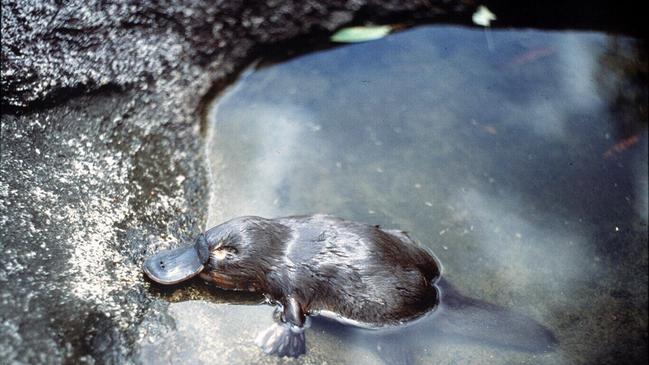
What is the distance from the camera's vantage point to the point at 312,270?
264 centimetres

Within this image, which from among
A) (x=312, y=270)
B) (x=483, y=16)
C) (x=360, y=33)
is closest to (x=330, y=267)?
(x=312, y=270)

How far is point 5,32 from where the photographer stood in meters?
2.84

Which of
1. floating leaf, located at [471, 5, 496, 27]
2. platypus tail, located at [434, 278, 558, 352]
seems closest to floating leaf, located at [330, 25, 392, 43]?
floating leaf, located at [471, 5, 496, 27]

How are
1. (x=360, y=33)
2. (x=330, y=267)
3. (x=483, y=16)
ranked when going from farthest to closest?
(x=483, y=16)
(x=360, y=33)
(x=330, y=267)

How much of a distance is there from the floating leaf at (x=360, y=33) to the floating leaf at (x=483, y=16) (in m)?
0.62

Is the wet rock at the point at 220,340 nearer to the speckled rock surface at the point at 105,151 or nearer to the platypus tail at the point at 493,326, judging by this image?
the speckled rock surface at the point at 105,151

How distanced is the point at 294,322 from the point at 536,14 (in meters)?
2.86

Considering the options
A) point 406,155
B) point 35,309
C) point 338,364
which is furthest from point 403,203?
point 35,309

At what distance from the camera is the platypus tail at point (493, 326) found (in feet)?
8.88

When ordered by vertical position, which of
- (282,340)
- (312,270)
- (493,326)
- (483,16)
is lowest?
(493,326)

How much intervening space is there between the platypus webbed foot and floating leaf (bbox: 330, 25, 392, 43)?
2.12 metres

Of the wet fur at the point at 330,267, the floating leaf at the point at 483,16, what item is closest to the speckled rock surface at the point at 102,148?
the wet fur at the point at 330,267

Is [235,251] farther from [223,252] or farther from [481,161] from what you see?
[481,161]

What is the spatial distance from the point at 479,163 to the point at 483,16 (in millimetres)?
1336
